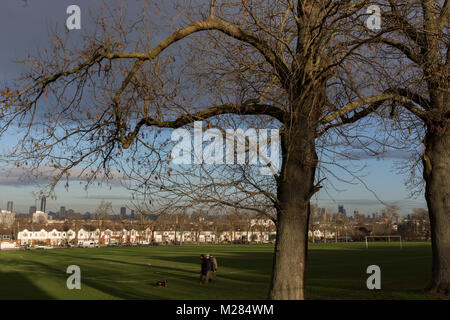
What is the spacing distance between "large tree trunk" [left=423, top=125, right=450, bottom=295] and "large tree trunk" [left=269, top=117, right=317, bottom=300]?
25.8 feet

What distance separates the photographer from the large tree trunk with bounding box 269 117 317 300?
27.2 feet

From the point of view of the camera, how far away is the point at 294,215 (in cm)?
839

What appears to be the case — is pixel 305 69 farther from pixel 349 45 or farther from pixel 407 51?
pixel 407 51

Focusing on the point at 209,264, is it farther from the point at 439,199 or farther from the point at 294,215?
the point at 294,215

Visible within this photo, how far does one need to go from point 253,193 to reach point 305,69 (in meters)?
2.47

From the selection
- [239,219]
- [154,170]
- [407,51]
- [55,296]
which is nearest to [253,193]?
[239,219]

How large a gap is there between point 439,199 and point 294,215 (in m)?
8.61

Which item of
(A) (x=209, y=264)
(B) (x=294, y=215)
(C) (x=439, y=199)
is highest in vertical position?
(C) (x=439, y=199)

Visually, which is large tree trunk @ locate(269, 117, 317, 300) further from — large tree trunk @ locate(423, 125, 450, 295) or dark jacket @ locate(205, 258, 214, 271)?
dark jacket @ locate(205, 258, 214, 271)

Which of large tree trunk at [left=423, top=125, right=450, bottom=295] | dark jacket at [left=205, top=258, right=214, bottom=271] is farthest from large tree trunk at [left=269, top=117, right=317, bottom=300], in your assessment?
dark jacket at [left=205, top=258, right=214, bottom=271]

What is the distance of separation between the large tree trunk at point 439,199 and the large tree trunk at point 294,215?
7876 mm

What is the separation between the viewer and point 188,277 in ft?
92.0

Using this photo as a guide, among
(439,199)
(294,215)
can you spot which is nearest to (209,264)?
(439,199)
